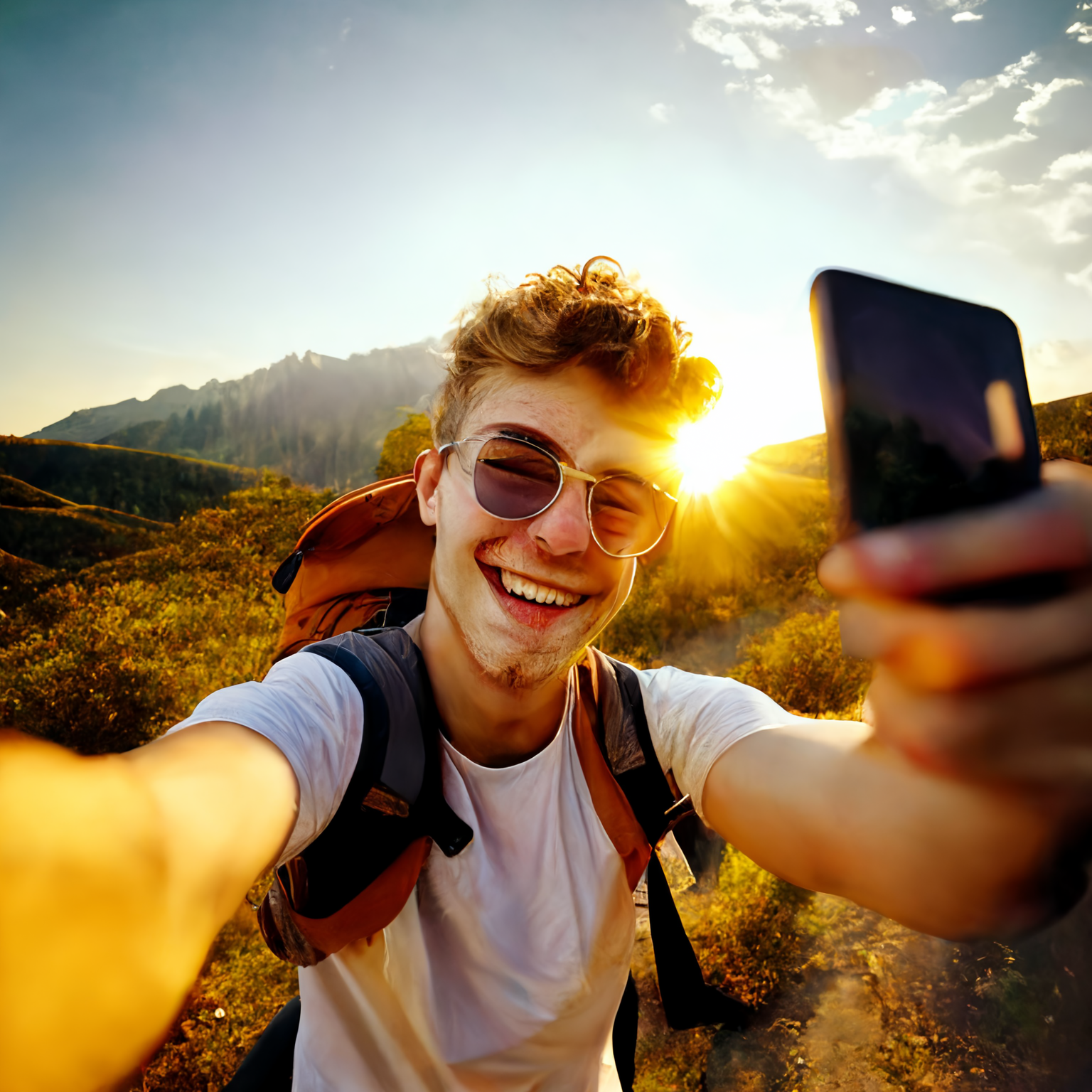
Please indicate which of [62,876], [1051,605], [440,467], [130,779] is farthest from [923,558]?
[440,467]

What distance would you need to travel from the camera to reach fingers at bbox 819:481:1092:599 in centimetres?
56

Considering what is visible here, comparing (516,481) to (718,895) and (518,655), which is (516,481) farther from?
(718,895)

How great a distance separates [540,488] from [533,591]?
372 mm

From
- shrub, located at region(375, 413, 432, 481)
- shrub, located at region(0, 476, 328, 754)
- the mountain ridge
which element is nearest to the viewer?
shrub, located at region(0, 476, 328, 754)

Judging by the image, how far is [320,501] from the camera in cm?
1404

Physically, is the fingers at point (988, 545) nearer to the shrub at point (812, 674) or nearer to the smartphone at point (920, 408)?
the smartphone at point (920, 408)

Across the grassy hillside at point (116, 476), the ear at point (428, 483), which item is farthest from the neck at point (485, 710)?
the grassy hillside at point (116, 476)

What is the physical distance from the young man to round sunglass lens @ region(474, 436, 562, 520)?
0.01m

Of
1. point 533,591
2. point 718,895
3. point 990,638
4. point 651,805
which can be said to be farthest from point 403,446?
point 990,638

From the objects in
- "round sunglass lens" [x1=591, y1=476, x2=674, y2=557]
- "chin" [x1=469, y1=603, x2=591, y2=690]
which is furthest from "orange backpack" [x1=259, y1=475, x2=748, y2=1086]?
"round sunglass lens" [x1=591, y1=476, x2=674, y2=557]

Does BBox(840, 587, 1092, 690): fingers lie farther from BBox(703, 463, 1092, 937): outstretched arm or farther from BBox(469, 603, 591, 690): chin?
BBox(469, 603, 591, 690): chin

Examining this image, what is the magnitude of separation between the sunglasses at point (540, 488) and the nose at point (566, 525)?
2 cm

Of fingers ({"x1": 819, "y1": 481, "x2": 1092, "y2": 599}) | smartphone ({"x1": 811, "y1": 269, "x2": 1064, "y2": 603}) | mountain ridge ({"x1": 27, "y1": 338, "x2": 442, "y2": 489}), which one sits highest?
mountain ridge ({"x1": 27, "y1": 338, "x2": 442, "y2": 489})

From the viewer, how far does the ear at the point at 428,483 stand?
229cm
